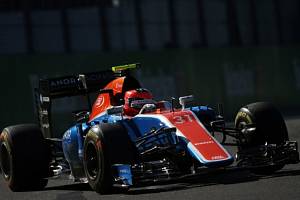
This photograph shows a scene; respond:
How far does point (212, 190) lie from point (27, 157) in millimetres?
3171

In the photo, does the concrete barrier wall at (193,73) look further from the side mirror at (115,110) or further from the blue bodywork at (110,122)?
the side mirror at (115,110)

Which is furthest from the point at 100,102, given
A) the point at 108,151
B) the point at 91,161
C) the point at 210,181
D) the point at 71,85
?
the point at 210,181

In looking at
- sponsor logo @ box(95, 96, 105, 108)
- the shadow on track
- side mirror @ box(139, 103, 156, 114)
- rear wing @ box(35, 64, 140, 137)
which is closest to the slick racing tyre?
the shadow on track

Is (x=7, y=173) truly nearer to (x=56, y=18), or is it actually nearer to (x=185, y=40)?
(x=56, y=18)

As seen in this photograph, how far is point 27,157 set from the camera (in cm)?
1127

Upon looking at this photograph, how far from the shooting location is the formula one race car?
377 inches

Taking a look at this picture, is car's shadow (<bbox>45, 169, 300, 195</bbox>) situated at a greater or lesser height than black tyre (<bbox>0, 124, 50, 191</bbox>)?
lesser

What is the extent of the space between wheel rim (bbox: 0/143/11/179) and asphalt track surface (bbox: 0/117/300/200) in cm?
29

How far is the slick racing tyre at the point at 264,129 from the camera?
10.8 meters

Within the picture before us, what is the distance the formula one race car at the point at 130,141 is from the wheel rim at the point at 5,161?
1cm

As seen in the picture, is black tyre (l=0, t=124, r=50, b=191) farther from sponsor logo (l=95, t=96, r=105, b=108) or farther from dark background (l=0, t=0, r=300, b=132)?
dark background (l=0, t=0, r=300, b=132)

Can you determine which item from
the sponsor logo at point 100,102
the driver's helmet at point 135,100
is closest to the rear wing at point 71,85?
the sponsor logo at point 100,102

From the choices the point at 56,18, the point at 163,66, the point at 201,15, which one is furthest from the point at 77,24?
the point at 201,15

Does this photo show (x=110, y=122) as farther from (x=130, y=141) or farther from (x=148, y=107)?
(x=130, y=141)
